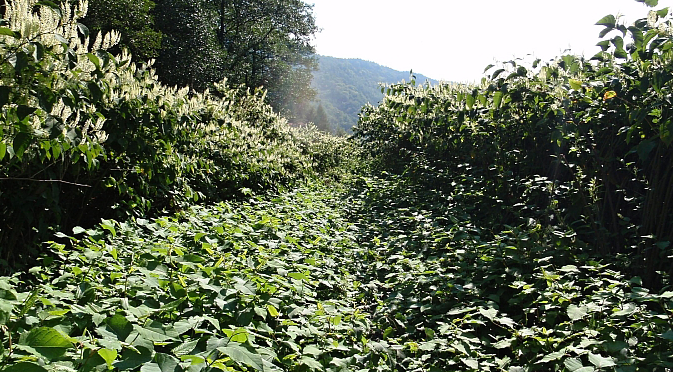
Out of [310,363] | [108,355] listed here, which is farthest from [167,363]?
[310,363]

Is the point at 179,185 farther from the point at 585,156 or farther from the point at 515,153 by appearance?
the point at 585,156

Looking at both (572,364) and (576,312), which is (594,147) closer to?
(576,312)

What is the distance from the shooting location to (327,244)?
486 cm

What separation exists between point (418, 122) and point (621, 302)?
606cm

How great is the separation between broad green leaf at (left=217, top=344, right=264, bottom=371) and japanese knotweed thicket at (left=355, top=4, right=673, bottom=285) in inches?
114

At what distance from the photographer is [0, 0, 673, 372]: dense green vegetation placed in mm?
2039

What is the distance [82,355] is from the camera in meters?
1.52

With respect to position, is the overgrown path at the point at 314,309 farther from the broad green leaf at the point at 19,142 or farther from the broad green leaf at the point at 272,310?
the broad green leaf at the point at 19,142

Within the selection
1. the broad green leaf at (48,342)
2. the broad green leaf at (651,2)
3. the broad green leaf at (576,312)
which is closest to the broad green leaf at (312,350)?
the broad green leaf at (48,342)

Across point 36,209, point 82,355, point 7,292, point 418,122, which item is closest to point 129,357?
point 82,355

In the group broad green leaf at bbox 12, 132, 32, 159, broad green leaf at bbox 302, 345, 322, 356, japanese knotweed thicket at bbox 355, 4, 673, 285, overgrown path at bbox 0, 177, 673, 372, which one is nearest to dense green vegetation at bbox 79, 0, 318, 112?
japanese knotweed thicket at bbox 355, 4, 673, 285

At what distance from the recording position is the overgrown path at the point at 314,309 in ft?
5.48

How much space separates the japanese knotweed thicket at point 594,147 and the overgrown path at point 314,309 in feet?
1.69

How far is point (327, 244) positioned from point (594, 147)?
2902 mm
